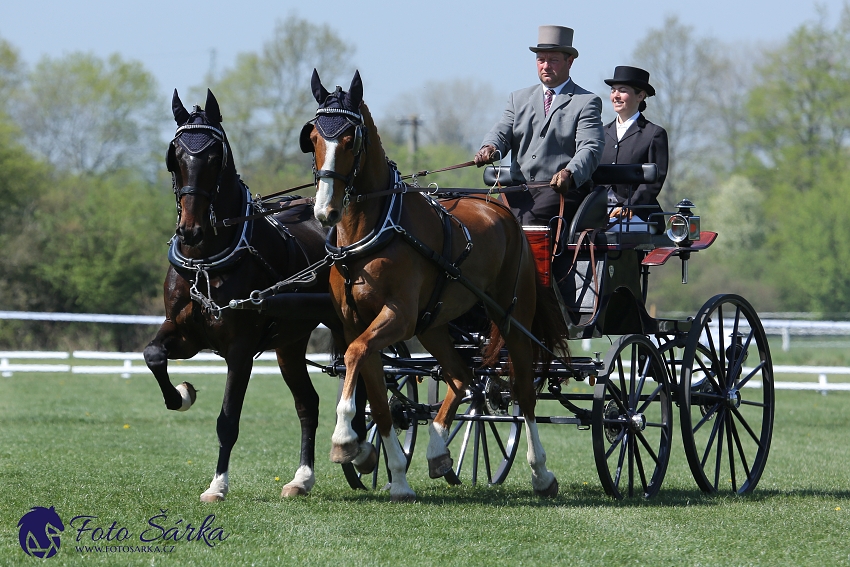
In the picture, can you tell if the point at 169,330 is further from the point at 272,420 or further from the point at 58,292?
the point at 58,292

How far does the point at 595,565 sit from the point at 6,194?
97.6 feet

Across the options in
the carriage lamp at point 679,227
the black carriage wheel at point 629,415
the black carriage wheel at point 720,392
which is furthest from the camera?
the carriage lamp at point 679,227

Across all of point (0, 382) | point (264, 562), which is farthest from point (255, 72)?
point (264, 562)

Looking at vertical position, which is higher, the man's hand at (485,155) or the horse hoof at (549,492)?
the man's hand at (485,155)

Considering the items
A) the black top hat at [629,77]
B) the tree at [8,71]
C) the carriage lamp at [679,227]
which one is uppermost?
the tree at [8,71]

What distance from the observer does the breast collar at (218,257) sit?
6.76 m

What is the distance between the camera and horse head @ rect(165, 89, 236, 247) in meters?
6.50

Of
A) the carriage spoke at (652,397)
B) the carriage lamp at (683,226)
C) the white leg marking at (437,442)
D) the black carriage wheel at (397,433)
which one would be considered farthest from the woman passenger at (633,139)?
the white leg marking at (437,442)

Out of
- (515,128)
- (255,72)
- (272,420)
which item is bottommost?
(272,420)

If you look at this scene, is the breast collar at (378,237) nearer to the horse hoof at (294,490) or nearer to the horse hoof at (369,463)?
the horse hoof at (369,463)

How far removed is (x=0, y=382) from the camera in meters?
18.3

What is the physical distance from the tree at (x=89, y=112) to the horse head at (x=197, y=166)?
39.5 meters

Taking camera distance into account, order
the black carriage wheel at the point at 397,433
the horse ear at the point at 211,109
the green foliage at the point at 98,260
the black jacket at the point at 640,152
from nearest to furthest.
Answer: the horse ear at the point at 211,109, the black carriage wheel at the point at 397,433, the black jacket at the point at 640,152, the green foliage at the point at 98,260

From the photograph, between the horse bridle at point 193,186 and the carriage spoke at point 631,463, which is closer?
the horse bridle at point 193,186
